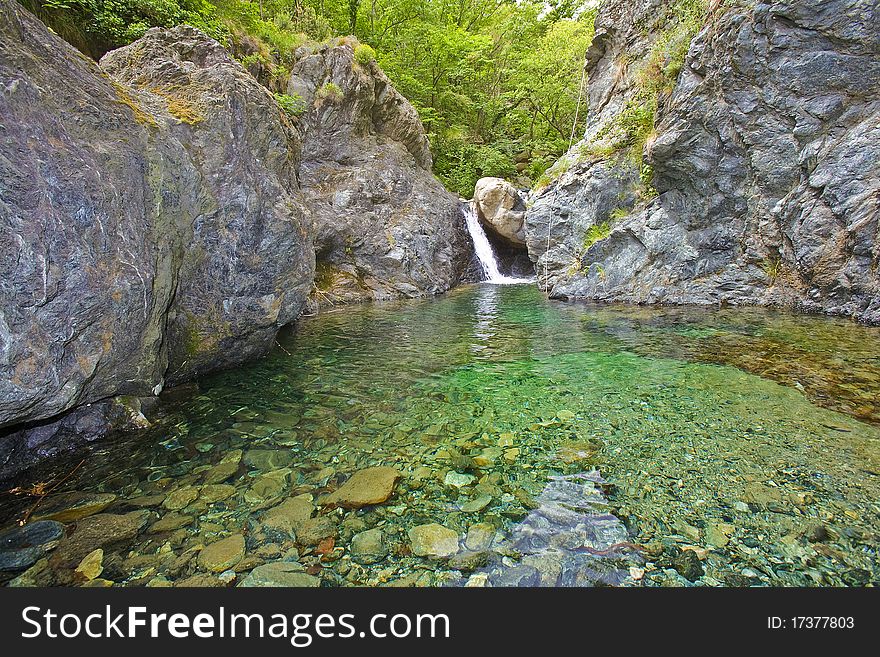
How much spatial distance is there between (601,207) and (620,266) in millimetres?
2299

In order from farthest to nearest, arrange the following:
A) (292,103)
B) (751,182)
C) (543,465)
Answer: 1. (292,103)
2. (751,182)
3. (543,465)

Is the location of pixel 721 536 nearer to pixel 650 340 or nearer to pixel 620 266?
pixel 650 340

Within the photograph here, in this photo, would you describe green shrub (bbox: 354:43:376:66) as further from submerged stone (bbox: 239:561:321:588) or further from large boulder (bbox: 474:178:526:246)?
submerged stone (bbox: 239:561:321:588)

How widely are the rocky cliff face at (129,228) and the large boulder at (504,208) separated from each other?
46.9ft

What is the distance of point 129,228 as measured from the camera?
3.80m

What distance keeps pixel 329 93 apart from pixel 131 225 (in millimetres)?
16818

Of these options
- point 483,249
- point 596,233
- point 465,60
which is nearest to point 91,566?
point 596,233

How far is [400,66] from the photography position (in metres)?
24.3

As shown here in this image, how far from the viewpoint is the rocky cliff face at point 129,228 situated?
291 centimetres

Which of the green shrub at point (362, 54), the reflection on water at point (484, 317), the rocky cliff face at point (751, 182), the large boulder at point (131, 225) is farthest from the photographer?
the green shrub at point (362, 54)

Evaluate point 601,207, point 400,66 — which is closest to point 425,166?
point 400,66

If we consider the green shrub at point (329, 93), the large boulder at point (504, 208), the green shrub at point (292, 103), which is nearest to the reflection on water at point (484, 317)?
the large boulder at point (504, 208)

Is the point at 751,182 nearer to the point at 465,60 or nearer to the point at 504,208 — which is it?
the point at 504,208

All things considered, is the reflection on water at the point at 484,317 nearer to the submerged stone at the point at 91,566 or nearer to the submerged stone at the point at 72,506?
the submerged stone at the point at 72,506
